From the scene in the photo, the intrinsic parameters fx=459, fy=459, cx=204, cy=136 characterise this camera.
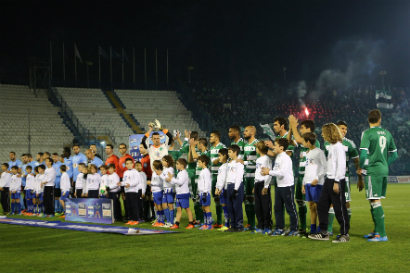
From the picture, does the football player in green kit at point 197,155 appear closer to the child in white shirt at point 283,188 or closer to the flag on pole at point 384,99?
the child in white shirt at point 283,188

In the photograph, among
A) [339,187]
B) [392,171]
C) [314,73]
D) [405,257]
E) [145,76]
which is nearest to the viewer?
[405,257]

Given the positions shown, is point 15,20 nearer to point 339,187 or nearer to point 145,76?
point 145,76

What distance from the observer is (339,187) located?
24.7 feet

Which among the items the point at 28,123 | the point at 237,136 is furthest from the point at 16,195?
the point at 28,123

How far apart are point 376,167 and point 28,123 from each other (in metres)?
29.3

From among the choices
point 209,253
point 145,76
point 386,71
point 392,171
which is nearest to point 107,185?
point 209,253

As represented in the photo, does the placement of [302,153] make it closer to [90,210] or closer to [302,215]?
[302,215]

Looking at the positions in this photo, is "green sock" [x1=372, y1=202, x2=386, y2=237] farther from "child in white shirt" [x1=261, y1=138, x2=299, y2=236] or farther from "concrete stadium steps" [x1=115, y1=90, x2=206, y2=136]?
"concrete stadium steps" [x1=115, y1=90, x2=206, y2=136]

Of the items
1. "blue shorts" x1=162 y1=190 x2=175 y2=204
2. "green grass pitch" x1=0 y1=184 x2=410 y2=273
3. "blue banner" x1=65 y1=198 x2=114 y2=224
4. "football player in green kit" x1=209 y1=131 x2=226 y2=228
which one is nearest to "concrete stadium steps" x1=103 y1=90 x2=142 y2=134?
"blue banner" x1=65 y1=198 x2=114 y2=224

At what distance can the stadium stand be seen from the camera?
99.4ft

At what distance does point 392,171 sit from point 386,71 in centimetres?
2060

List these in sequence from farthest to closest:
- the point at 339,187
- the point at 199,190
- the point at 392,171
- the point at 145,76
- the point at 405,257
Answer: the point at 145,76 < the point at 392,171 < the point at 199,190 < the point at 339,187 < the point at 405,257

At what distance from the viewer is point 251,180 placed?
977cm

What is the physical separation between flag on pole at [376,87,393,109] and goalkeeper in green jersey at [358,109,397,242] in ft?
131
